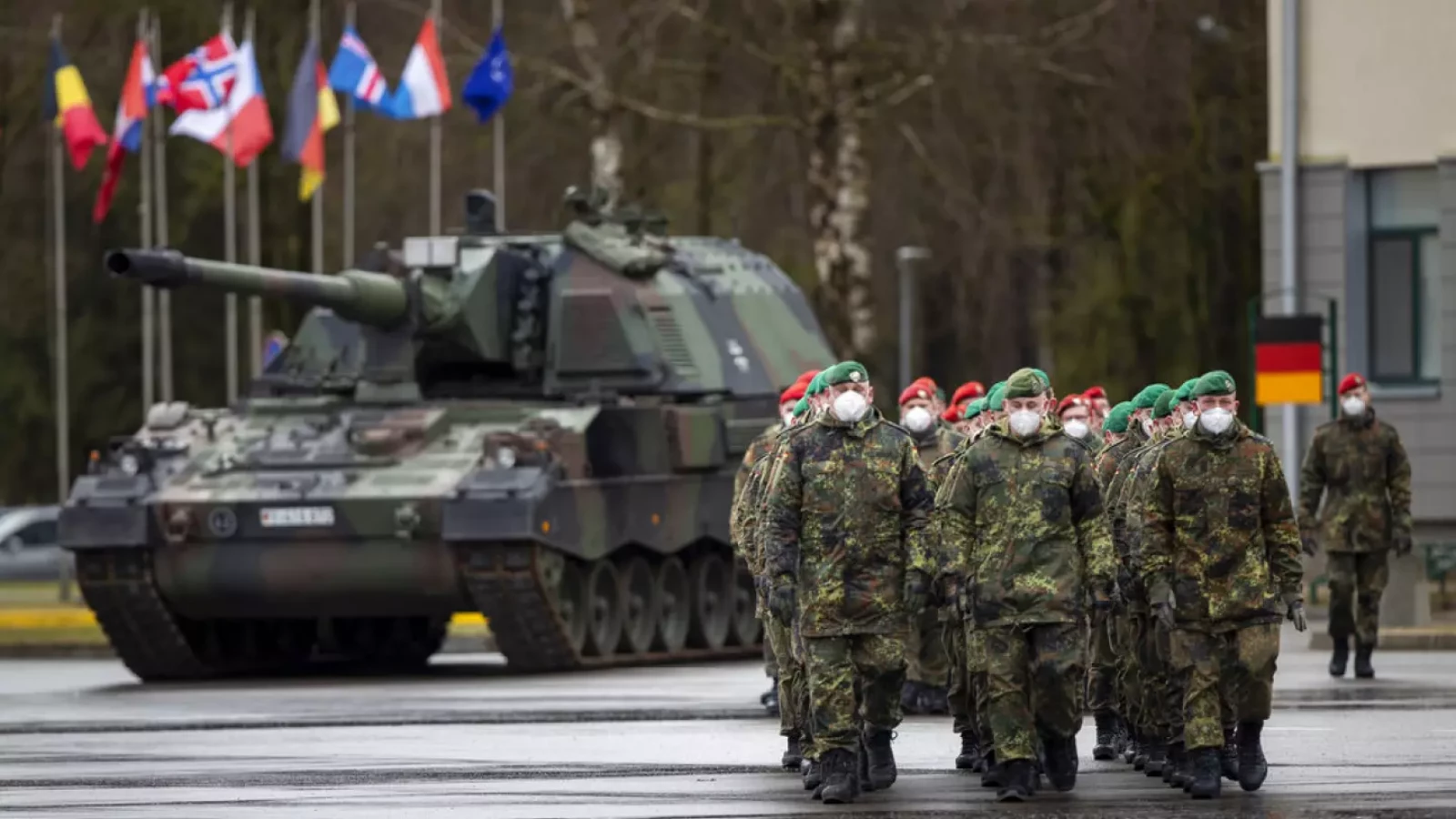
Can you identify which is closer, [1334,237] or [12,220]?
[1334,237]

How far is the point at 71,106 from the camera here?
36.1 meters

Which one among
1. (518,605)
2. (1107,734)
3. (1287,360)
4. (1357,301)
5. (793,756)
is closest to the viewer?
(793,756)

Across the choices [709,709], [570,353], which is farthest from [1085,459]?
[570,353]

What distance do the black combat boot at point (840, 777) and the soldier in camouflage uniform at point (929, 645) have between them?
11.3ft

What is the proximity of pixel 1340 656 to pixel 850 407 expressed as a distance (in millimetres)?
8104

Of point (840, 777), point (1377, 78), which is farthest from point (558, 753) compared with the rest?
point (1377, 78)

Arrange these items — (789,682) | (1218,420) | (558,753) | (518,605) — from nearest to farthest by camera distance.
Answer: (1218,420)
(789,682)
(558,753)
(518,605)

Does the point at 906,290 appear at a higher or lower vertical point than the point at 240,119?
lower

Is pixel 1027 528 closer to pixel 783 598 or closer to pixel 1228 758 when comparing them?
pixel 783 598

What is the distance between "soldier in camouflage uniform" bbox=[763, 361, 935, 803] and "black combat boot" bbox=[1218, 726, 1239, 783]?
51.9 inches

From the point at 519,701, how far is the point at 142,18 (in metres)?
17.8

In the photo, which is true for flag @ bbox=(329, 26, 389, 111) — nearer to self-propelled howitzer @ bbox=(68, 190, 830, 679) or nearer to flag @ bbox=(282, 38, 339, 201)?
flag @ bbox=(282, 38, 339, 201)

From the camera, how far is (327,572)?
961 inches

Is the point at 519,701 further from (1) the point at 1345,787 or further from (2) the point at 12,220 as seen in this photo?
(2) the point at 12,220
